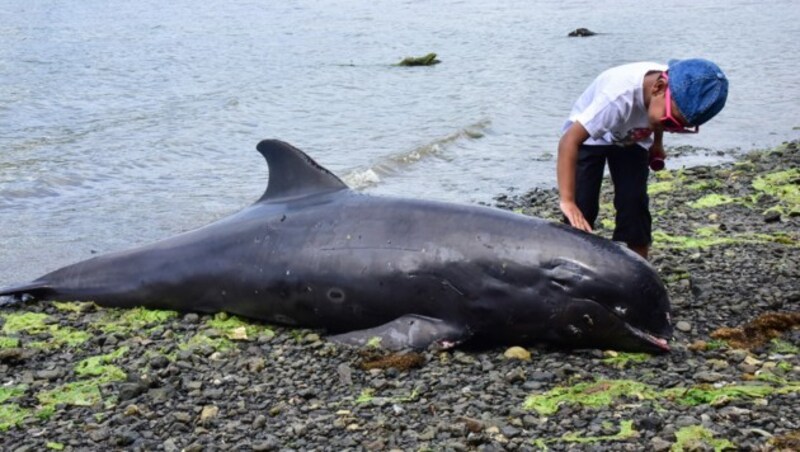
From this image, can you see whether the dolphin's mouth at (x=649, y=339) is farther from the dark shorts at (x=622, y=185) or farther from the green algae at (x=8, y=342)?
the green algae at (x=8, y=342)

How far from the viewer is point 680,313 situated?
23.5ft

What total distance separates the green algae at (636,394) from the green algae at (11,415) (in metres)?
2.75

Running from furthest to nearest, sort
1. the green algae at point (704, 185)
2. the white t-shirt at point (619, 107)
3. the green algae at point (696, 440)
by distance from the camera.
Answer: the green algae at point (704, 185) → the white t-shirt at point (619, 107) → the green algae at point (696, 440)

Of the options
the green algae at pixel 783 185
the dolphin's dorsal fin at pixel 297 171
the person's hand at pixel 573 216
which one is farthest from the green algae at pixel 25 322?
the green algae at pixel 783 185

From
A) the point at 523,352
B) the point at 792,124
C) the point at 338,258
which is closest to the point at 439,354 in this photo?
the point at 523,352

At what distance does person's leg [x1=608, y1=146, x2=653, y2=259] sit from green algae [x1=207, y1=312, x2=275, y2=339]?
2563mm

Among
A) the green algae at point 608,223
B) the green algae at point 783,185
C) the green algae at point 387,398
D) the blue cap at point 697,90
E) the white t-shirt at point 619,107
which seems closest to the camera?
the green algae at point 387,398

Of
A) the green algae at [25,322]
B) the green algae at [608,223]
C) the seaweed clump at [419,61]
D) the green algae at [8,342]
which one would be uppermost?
the green algae at [8,342]

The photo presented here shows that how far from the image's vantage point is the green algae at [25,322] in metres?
7.73

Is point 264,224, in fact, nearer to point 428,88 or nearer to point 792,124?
point 792,124

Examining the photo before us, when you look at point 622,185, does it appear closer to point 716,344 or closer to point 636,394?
point 716,344

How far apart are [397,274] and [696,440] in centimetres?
241

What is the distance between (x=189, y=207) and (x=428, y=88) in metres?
13.1

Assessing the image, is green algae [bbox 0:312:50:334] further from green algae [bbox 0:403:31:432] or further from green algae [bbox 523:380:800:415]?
green algae [bbox 523:380:800:415]
